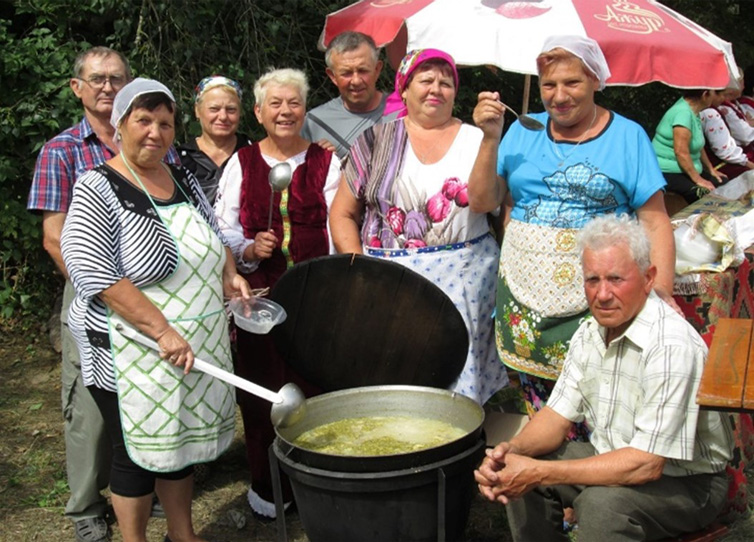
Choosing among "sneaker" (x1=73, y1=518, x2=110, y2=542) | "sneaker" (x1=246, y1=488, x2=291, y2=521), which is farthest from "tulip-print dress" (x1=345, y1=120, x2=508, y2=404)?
"sneaker" (x1=73, y1=518, x2=110, y2=542)

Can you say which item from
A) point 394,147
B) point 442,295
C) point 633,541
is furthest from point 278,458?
point 394,147

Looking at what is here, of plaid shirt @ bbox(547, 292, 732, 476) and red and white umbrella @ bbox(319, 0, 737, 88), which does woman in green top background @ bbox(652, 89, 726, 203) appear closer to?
red and white umbrella @ bbox(319, 0, 737, 88)

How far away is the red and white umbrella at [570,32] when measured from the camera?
15.8 feet

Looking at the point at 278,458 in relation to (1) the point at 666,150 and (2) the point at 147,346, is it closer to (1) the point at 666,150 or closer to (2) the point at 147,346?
(2) the point at 147,346

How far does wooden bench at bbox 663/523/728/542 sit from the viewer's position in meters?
2.79

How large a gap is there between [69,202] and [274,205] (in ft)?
2.80

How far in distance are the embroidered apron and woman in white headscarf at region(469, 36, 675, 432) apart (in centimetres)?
105

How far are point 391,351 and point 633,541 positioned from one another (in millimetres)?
Answer: 1147

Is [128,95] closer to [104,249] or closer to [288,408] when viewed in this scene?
[104,249]

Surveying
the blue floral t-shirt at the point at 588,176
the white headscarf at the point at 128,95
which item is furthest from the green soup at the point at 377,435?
the white headscarf at the point at 128,95

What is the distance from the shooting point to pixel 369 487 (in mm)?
2635

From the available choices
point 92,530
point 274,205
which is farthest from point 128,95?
point 92,530

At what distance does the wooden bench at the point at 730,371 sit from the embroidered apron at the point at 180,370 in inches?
67.3

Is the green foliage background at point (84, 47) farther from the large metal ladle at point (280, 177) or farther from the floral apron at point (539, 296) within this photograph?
the floral apron at point (539, 296)
